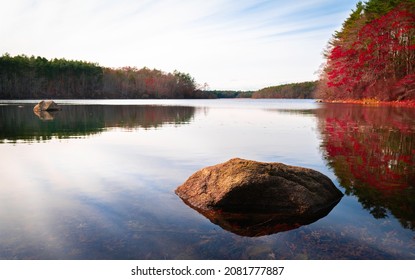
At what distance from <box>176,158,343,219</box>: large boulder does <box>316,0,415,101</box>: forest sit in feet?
123

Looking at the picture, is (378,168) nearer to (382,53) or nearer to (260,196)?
(260,196)

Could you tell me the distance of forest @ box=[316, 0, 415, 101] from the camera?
40.6m

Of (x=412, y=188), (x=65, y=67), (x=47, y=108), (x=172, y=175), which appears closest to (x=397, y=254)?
(x=412, y=188)

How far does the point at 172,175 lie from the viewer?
9.02 meters

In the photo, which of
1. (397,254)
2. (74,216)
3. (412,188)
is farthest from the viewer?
(412,188)

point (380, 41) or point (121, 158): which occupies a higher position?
point (380, 41)

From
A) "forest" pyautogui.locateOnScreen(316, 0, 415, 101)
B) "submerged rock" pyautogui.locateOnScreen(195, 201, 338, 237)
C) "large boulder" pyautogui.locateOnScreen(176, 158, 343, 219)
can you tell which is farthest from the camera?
"forest" pyautogui.locateOnScreen(316, 0, 415, 101)

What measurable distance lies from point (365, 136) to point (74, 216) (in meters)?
13.2

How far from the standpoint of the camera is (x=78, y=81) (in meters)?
115

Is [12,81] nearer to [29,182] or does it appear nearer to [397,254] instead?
[29,182]

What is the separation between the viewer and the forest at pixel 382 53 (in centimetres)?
4059

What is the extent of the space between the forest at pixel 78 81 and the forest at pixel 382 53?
8660 cm

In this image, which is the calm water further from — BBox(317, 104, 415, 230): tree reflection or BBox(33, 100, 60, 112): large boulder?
BBox(33, 100, 60, 112): large boulder

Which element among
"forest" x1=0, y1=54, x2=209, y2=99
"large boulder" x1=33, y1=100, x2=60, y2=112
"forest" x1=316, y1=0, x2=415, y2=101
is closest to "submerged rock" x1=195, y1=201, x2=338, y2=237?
"large boulder" x1=33, y1=100, x2=60, y2=112
